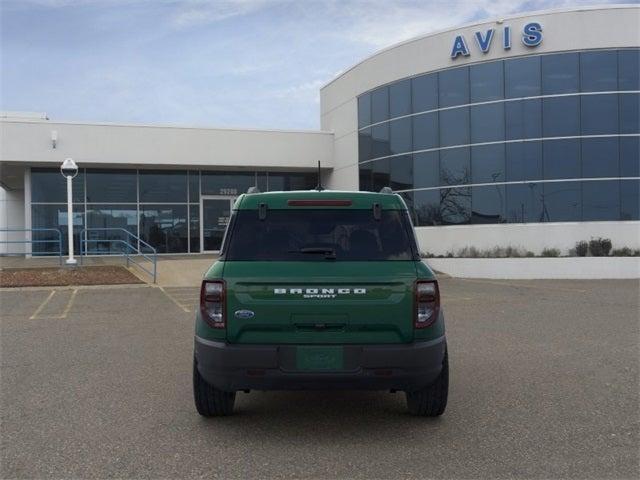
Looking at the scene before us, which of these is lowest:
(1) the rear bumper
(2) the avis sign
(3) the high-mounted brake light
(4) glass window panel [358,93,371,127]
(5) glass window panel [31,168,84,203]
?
(1) the rear bumper

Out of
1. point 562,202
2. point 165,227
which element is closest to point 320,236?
point 562,202

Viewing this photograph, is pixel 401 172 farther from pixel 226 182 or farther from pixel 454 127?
pixel 226 182

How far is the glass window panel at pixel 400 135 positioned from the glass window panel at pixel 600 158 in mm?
6062

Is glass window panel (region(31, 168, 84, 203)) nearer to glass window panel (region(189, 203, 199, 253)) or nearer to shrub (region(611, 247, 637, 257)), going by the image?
glass window panel (region(189, 203, 199, 253))

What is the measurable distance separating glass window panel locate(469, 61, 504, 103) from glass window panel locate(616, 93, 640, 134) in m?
3.78

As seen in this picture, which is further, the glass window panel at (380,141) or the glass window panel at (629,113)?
the glass window panel at (380,141)

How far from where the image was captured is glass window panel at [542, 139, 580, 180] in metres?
19.5

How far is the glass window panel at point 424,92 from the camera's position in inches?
851

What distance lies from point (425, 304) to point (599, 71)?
18249mm

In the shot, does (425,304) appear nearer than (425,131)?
Yes

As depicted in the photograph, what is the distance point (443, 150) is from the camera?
69.9 feet

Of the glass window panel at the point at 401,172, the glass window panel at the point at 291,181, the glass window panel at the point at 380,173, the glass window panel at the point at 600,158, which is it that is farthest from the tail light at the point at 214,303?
the glass window panel at the point at 291,181

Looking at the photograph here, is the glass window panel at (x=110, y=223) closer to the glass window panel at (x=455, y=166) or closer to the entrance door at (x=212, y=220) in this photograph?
the entrance door at (x=212, y=220)

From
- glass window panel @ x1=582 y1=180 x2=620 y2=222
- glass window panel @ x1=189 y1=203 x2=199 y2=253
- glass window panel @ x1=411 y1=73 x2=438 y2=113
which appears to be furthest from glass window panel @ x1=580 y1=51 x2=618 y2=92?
glass window panel @ x1=189 y1=203 x2=199 y2=253
